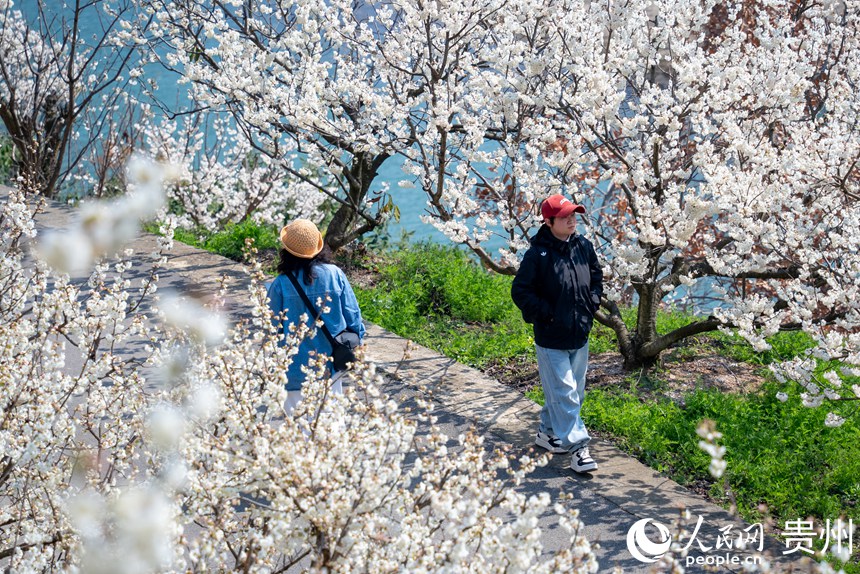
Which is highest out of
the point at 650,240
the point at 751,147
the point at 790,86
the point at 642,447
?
the point at 790,86

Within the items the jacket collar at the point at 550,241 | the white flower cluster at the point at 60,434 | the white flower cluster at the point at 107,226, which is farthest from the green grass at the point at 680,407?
the white flower cluster at the point at 107,226

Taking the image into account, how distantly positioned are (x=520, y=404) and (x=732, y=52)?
3.22 meters

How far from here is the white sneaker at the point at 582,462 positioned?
534 cm

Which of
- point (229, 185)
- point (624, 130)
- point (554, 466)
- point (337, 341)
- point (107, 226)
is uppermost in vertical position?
point (229, 185)

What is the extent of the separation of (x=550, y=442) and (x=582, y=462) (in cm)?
30

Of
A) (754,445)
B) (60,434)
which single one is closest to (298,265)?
(60,434)

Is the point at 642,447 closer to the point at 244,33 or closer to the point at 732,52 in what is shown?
the point at 732,52

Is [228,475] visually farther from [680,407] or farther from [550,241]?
[680,407]

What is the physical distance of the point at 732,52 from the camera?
7.04 m

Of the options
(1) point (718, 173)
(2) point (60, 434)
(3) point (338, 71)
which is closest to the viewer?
(2) point (60, 434)

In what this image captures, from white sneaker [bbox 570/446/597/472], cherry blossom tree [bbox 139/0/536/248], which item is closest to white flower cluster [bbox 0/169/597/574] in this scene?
white sneaker [bbox 570/446/597/472]

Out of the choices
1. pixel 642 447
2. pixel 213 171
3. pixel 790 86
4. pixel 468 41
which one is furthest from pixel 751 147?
pixel 213 171

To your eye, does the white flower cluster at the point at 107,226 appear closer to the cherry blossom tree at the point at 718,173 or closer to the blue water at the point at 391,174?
the cherry blossom tree at the point at 718,173

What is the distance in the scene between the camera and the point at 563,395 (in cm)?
538
